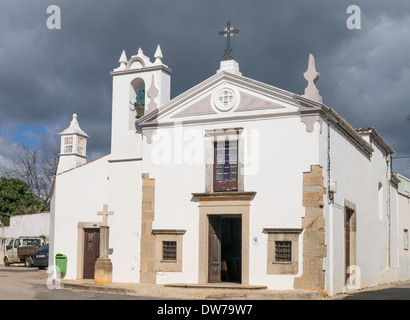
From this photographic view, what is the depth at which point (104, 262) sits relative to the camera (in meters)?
20.5

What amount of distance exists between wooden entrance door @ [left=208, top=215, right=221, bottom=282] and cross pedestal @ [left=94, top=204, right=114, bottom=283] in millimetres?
3531

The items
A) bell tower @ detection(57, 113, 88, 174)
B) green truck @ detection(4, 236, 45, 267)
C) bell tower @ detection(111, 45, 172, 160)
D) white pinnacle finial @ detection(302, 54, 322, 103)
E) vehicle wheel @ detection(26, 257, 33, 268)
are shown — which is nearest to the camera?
white pinnacle finial @ detection(302, 54, 322, 103)

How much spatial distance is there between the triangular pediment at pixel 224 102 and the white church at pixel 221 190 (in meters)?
0.03

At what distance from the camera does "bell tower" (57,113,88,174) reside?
25.1m

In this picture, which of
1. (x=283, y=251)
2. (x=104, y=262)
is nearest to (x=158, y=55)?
(x=104, y=262)

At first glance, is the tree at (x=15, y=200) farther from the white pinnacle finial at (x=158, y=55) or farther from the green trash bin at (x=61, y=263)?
the white pinnacle finial at (x=158, y=55)

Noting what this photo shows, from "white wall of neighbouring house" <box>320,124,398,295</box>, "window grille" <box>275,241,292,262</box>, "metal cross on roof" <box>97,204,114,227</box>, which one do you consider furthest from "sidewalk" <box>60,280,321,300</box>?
"metal cross on roof" <box>97,204,114,227</box>

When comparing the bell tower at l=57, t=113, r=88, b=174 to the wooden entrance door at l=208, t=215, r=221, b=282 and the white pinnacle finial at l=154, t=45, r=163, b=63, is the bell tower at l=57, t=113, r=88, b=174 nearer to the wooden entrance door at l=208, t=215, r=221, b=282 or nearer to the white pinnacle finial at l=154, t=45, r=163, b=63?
the white pinnacle finial at l=154, t=45, r=163, b=63

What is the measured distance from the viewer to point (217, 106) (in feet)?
65.7

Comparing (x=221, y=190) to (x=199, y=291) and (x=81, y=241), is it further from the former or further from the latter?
(x=81, y=241)
